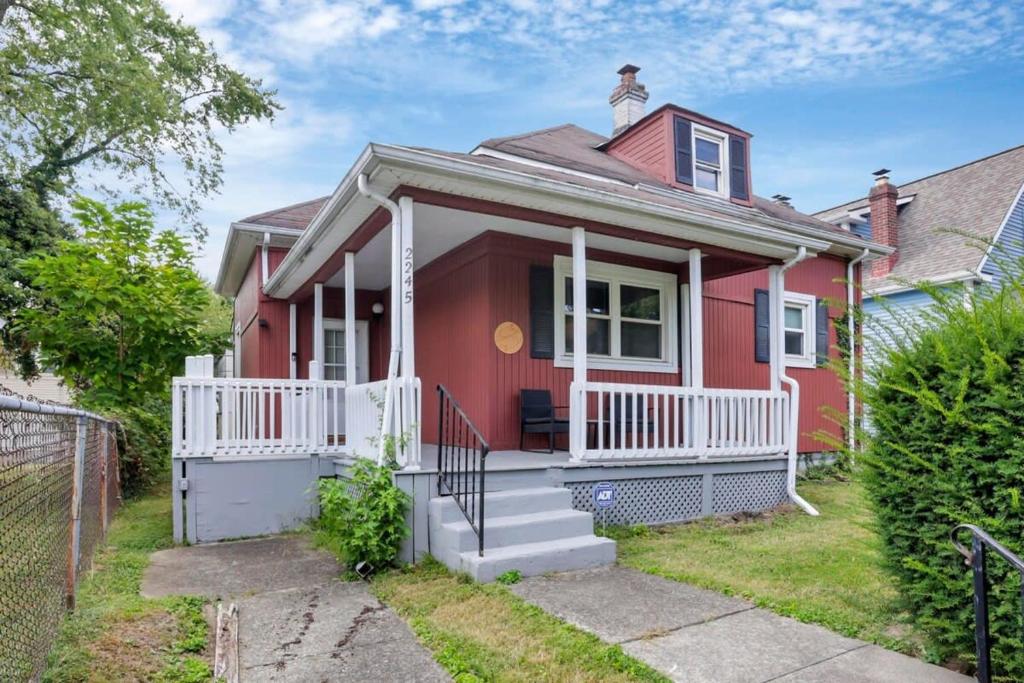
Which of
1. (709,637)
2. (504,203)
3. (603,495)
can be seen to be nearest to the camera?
(709,637)

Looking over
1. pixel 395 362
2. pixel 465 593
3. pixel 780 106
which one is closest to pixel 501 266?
pixel 395 362

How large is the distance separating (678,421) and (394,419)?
3.05m

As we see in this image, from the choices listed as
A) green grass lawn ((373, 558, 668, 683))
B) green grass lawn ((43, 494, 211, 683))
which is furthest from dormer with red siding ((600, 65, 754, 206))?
green grass lawn ((43, 494, 211, 683))

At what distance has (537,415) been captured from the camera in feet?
23.0

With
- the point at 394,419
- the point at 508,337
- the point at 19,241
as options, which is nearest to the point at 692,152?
the point at 508,337

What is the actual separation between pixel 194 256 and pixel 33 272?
2.12 m

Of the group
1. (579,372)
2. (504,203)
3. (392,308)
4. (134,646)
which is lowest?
(134,646)

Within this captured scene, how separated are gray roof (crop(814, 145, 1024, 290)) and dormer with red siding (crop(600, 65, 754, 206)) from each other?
4.52 m

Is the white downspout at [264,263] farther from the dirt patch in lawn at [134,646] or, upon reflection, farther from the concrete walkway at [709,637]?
the concrete walkway at [709,637]

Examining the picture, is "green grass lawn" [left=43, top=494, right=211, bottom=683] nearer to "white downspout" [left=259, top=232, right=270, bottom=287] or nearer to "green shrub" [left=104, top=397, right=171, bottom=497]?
"green shrub" [left=104, top=397, right=171, bottom=497]

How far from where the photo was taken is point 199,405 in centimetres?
607

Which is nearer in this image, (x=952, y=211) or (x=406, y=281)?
(x=406, y=281)

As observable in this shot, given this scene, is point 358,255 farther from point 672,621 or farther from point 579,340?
point 672,621

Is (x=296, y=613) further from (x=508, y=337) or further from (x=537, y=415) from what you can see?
(x=508, y=337)
